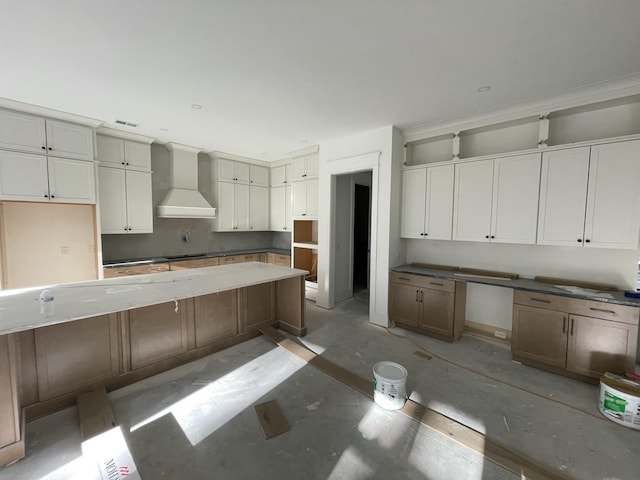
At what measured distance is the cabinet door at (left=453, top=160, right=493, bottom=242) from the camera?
3.11 metres

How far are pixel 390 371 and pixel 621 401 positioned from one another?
1.70 m

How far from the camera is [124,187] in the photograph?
3.92 meters

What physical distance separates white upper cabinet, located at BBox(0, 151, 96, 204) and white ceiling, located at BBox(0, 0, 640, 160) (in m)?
0.69

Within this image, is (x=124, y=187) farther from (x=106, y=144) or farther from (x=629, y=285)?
(x=629, y=285)

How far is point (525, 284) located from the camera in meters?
2.84

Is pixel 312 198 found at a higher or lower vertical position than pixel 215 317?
higher

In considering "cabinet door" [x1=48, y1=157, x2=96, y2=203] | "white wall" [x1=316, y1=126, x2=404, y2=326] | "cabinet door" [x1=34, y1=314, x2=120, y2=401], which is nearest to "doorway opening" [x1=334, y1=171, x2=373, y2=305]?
"white wall" [x1=316, y1=126, x2=404, y2=326]

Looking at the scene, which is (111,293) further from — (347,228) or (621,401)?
(621,401)

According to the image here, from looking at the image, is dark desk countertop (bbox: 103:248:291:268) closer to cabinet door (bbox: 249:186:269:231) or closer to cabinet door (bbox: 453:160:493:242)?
cabinet door (bbox: 249:186:269:231)

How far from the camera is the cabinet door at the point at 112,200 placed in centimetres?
372

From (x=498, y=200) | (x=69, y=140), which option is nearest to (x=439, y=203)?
(x=498, y=200)

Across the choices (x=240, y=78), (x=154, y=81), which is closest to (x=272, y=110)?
(x=240, y=78)

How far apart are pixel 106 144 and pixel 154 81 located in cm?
210

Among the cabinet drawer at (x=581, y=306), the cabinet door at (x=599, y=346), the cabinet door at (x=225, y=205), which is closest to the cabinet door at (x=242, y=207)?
the cabinet door at (x=225, y=205)
